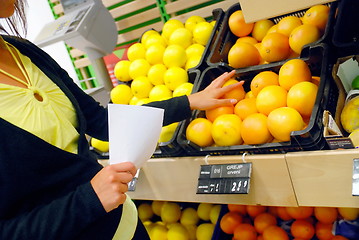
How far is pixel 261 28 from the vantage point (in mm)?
1513

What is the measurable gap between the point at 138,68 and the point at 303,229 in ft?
3.50

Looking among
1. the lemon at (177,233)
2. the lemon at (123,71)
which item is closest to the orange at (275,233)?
the lemon at (177,233)

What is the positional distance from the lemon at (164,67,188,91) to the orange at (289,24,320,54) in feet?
1.69

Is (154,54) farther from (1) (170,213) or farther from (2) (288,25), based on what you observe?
(1) (170,213)

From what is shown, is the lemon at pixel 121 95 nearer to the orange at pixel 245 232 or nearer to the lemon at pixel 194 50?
the lemon at pixel 194 50

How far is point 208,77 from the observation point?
1421 millimetres

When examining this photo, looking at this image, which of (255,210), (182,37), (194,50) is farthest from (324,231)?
(182,37)

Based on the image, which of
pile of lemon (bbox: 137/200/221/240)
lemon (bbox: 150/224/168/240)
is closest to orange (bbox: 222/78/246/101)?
pile of lemon (bbox: 137/200/221/240)

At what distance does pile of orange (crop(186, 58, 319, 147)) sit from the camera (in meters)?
1.03

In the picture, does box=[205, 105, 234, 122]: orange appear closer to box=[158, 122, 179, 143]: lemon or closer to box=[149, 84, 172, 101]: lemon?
box=[158, 122, 179, 143]: lemon

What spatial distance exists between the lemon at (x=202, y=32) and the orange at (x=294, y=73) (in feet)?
2.01

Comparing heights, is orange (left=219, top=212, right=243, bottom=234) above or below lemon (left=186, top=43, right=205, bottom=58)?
below

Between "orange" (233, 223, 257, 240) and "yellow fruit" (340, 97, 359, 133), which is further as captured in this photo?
"orange" (233, 223, 257, 240)

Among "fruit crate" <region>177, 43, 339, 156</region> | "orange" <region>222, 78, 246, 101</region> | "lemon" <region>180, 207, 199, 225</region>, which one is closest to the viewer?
"fruit crate" <region>177, 43, 339, 156</region>
